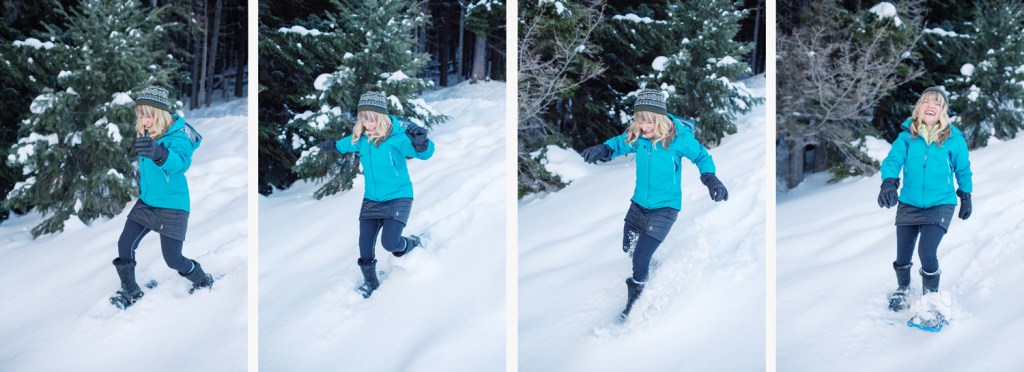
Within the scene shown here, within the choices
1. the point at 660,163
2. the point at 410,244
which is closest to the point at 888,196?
the point at 660,163

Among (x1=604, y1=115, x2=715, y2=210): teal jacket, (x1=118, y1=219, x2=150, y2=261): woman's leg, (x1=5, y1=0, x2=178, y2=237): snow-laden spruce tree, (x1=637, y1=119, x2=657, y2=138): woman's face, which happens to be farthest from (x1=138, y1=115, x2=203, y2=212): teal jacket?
(x1=637, y1=119, x2=657, y2=138): woman's face

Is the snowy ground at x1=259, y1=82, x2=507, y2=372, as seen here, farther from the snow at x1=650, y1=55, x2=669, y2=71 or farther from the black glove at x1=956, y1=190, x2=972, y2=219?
the black glove at x1=956, y1=190, x2=972, y2=219

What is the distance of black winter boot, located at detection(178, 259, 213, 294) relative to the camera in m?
2.53

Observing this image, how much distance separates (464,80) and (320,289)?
1.08 metres

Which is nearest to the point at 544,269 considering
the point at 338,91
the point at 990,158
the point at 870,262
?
the point at 338,91

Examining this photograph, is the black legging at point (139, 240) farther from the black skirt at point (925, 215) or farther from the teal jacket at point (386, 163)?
the black skirt at point (925, 215)

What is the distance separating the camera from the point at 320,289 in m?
2.64

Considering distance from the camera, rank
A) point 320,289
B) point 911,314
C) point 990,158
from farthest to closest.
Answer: point 990,158
point 320,289
point 911,314

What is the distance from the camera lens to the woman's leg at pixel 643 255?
97.0 inches

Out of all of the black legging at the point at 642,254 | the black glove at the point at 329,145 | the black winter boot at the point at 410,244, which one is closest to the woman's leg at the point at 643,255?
the black legging at the point at 642,254

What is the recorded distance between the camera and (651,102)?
2.49 metres

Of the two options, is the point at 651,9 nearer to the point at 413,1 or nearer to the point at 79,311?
the point at 413,1

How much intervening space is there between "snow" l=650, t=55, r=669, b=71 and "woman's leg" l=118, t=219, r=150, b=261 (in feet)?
7.26

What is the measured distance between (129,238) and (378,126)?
1100 mm
